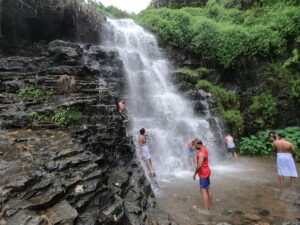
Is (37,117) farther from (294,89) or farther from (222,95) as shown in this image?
(294,89)

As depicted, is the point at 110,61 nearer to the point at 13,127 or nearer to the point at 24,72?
the point at 24,72

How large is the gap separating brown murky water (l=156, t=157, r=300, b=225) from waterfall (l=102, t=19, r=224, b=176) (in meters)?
1.69

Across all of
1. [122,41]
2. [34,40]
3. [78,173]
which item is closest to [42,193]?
[78,173]

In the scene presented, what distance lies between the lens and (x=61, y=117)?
799cm

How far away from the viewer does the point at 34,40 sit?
14.3 metres

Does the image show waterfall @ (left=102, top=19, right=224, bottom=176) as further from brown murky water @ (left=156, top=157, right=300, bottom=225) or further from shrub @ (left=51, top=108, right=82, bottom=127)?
shrub @ (left=51, top=108, right=82, bottom=127)

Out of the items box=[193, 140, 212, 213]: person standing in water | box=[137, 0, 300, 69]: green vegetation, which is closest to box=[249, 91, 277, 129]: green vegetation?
box=[137, 0, 300, 69]: green vegetation

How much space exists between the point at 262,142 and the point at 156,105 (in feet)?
17.8

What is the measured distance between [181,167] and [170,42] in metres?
9.79

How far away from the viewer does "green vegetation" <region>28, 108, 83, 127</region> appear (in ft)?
25.8

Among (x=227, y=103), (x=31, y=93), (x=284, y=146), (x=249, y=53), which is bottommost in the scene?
(x=227, y=103)

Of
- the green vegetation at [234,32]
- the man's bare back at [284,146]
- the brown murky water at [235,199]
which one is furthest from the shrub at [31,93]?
the green vegetation at [234,32]

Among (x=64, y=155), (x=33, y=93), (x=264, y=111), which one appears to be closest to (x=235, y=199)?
(x=64, y=155)

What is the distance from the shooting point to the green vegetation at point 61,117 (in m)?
7.86
